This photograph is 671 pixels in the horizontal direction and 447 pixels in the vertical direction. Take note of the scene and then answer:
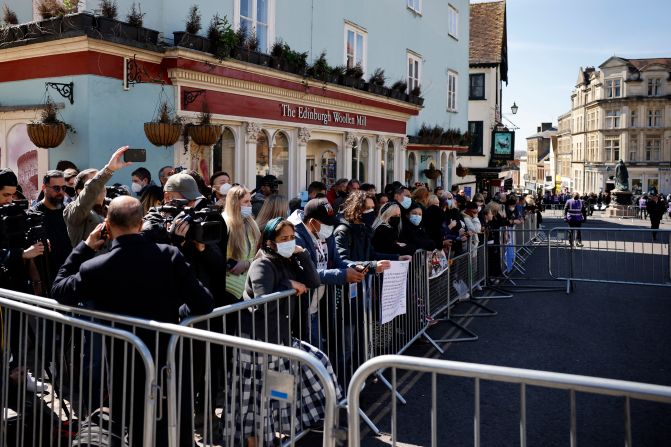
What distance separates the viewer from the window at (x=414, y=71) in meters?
22.4

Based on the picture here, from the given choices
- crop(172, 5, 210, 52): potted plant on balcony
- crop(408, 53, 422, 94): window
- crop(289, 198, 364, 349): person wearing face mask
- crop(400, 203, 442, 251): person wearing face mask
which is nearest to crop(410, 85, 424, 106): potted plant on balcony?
crop(408, 53, 422, 94): window

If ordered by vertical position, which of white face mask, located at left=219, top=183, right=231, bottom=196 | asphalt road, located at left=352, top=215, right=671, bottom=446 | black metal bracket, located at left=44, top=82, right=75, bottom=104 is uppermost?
black metal bracket, located at left=44, top=82, right=75, bottom=104

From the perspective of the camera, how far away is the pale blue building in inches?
387

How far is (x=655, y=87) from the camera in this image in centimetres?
8012

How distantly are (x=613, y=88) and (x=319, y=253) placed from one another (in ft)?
285

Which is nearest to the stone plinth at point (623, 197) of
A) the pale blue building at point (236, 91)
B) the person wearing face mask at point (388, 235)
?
the pale blue building at point (236, 91)

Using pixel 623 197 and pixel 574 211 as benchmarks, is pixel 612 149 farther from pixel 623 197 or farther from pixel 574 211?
pixel 574 211

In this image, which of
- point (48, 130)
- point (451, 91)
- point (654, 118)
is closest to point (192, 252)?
point (48, 130)

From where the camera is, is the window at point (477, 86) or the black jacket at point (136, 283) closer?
the black jacket at point (136, 283)

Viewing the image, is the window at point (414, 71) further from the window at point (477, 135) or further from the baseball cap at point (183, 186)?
the baseball cap at point (183, 186)

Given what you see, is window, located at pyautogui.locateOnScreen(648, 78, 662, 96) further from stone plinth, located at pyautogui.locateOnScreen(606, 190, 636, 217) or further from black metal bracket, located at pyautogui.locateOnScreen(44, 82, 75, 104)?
black metal bracket, located at pyautogui.locateOnScreen(44, 82, 75, 104)

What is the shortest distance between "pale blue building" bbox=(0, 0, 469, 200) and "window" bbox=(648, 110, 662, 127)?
225 ft

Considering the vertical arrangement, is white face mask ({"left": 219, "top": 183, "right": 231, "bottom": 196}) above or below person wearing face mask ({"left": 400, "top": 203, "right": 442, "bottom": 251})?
above

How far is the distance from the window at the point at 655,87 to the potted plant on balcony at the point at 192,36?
8171 cm
